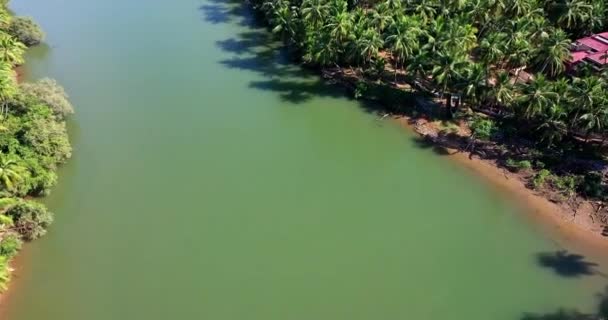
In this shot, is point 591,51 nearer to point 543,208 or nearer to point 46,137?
point 543,208

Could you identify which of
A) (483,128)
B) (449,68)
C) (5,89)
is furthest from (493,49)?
(5,89)

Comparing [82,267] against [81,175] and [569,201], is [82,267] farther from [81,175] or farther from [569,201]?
[569,201]

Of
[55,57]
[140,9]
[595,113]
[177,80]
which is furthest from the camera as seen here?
[140,9]

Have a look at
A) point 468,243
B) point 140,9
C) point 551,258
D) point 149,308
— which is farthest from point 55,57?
point 551,258

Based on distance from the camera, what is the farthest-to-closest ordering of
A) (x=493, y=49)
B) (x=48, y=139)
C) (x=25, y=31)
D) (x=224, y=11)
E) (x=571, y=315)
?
1. (x=224, y=11)
2. (x=25, y=31)
3. (x=493, y=49)
4. (x=48, y=139)
5. (x=571, y=315)

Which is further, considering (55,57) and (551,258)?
(55,57)

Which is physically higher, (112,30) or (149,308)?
(112,30)

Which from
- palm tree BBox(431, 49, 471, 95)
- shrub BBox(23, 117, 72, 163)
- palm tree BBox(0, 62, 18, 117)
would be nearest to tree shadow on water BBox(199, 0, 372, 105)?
palm tree BBox(431, 49, 471, 95)
